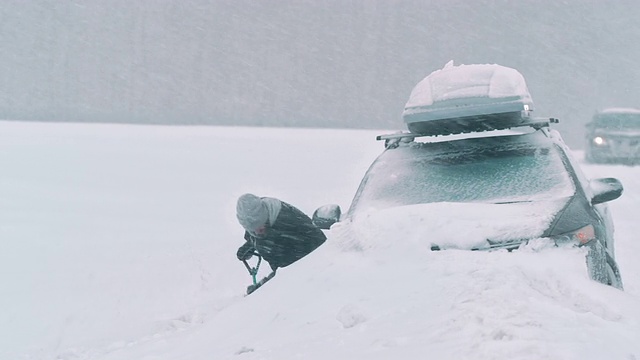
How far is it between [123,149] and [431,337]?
71.5ft

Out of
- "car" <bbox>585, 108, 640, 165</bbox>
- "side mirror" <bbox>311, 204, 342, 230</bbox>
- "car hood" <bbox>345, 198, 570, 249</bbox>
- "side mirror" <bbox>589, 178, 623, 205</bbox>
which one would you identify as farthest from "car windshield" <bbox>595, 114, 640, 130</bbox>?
"car hood" <bbox>345, 198, 570, 249</bbox>

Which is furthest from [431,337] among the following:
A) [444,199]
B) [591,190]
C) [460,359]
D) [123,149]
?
[123,149]

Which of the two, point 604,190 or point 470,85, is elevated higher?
point 470,85

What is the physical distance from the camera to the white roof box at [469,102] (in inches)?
247

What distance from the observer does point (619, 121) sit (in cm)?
2317

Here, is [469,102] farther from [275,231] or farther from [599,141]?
A: [599,141]

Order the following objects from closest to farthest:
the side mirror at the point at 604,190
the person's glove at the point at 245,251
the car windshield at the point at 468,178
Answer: the car windshield at the point at 468,178
the side mirror at the point at 604,190
the person's glove at the point at 245,251

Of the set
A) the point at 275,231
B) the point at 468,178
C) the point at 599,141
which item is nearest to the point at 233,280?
the point at 275,231

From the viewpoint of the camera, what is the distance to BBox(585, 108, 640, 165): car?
73.3ft

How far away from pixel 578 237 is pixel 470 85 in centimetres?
168

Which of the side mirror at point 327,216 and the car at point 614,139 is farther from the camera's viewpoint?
the car at point 614,139

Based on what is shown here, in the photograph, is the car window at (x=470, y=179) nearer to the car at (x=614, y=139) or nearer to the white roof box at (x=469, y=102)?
the white roof box at (x=469, y=102)

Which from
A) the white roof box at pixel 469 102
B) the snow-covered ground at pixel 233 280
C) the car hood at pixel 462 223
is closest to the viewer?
the snow-covered ground at pixel 233 280

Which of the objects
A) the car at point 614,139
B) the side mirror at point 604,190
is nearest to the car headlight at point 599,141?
the car at point 614,139
